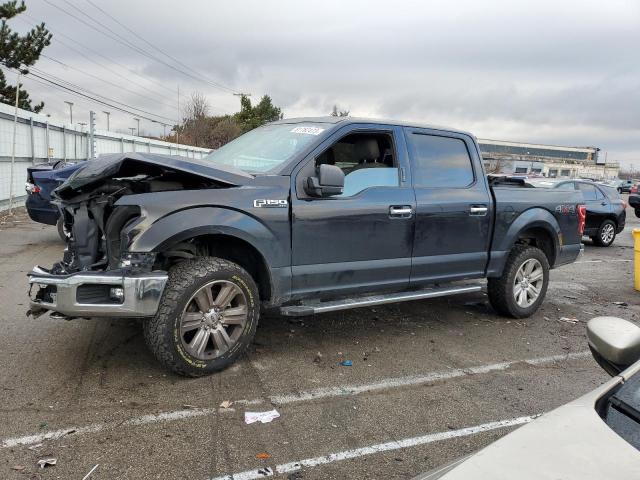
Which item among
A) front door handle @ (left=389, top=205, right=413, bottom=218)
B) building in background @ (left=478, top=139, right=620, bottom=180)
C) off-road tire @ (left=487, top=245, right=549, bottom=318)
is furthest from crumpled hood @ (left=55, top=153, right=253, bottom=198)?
building in background @ (left=478, top=139, right=620, bottom=180)

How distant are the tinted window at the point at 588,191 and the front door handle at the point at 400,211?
34.8ft

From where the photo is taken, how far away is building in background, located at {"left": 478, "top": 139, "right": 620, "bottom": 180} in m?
82.1

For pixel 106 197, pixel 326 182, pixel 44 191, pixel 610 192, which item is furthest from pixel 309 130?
pixel 610 192

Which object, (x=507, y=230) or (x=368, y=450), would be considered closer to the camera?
(x=368, y=450)

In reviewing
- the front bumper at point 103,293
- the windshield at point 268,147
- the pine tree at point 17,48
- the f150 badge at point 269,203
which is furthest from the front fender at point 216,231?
the pine tree at point 17,48

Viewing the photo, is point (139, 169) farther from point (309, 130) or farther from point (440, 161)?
point (440, 161)

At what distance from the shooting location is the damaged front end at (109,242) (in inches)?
143

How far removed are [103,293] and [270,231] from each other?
129 centimetres

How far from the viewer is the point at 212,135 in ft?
182

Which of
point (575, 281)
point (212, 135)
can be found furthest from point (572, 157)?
point (575, 281)

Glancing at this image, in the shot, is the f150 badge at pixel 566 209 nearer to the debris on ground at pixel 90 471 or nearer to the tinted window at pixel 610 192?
the debris on ground at pixel 90 471

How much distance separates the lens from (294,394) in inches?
153

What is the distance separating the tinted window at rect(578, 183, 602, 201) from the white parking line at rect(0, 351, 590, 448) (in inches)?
387

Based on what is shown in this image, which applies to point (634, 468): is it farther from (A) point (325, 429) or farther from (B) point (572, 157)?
(B) point (572, 157)
